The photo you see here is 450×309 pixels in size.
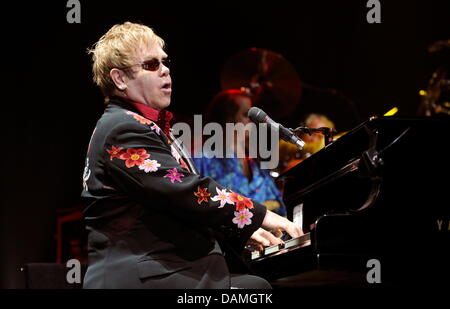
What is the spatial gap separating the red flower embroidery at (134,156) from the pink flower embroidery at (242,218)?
14.5 inches

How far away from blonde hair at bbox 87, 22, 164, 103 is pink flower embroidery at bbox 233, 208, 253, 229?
2.38ft

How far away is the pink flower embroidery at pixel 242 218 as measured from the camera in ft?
6.74

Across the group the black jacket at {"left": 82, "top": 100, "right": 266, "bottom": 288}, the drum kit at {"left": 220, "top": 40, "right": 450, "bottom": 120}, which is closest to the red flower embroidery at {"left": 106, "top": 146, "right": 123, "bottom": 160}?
the black jacket at {"left": 82, "top": 100, "right": 266, "bottom": 288}

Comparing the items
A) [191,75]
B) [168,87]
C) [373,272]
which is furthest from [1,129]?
[373,272]

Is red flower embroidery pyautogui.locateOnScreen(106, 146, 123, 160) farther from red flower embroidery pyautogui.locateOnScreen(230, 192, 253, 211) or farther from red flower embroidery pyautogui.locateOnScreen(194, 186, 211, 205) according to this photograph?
red flower embroidery pyautogui.locateOnScreen(230, 192, 253, 211)

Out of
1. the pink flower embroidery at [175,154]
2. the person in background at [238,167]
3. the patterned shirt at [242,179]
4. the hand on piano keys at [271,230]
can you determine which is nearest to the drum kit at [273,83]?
the person in background at [238,167]

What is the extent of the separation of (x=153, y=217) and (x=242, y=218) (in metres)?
0.31

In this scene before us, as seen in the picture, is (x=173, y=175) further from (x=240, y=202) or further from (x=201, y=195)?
(x=240, y=202)

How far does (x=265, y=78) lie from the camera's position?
17.0ft

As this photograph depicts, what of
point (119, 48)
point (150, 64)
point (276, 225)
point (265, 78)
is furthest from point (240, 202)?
point (265, 78)

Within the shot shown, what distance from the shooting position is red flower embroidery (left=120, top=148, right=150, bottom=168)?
1.99 metres

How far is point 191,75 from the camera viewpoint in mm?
5703

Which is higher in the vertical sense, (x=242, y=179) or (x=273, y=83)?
(x=273, y=83)
